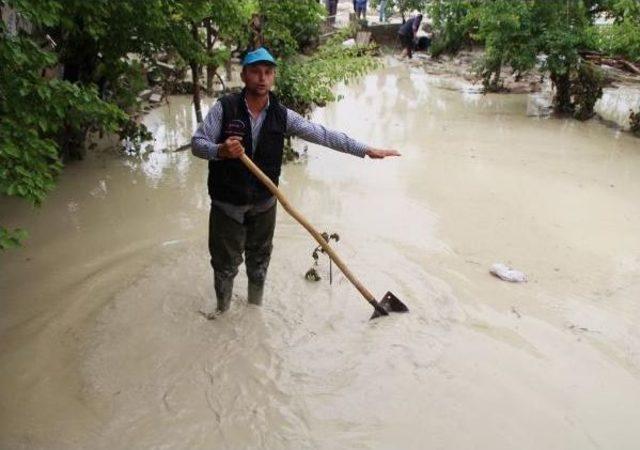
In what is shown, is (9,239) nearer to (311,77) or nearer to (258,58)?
(258,58)

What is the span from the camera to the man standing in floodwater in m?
3.19

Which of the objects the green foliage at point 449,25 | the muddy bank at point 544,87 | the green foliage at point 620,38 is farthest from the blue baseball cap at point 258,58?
the green foliage at point 449,25

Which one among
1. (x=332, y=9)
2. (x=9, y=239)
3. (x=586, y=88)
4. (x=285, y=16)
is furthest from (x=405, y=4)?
(x=9, y=239)

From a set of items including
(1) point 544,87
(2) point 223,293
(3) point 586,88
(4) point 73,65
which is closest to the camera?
(2) point 223,293

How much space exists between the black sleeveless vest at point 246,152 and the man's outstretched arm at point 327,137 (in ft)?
0.31

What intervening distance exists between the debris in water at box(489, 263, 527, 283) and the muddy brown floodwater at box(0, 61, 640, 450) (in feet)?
0.23

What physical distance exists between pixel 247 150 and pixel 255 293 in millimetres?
1222

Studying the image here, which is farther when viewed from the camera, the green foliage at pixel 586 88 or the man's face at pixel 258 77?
the green foliage at pixel 586 88

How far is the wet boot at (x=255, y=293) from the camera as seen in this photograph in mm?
4102

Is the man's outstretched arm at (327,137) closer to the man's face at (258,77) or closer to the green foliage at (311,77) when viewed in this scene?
the man's face at (258,77)

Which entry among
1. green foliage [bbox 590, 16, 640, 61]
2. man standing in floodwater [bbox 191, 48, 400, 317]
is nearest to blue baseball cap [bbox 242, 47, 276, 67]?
man standing in floodwater [bbox 191, 48, 400, 317]

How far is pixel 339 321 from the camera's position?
4.09 metres

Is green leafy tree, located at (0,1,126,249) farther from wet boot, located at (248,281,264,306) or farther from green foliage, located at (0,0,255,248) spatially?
wet boot, located at (248,281,264,306)

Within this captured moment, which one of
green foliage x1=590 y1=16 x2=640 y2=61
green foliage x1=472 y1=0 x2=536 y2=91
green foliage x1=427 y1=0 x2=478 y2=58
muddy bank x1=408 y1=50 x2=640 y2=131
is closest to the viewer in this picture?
green foliage x1=590 y1=16 x2=640 y2=61
